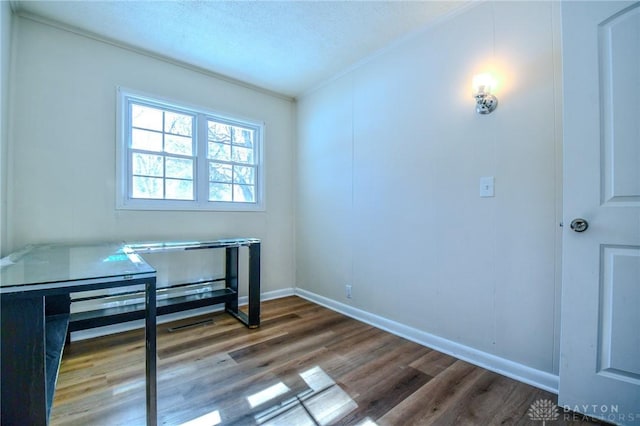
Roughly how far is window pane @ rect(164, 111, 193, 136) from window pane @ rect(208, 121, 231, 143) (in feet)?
0.69

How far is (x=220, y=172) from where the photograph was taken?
322 cm

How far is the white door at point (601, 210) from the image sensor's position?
52.8 inches

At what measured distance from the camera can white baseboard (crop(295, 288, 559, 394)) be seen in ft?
5.67

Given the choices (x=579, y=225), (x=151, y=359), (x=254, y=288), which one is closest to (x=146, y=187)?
(x=254, y=288)

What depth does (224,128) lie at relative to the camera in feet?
10.7

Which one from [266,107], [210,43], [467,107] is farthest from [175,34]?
[467,107]

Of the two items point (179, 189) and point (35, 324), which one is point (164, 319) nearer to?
point (179, 189)

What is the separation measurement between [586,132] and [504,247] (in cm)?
79

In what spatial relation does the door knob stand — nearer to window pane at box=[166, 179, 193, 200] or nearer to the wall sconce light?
the wall sconce light

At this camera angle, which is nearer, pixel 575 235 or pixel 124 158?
pixel 575 235

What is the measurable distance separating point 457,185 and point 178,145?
2.65m

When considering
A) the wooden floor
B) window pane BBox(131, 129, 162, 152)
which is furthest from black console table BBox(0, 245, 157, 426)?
window pane BBox(131, 129, 162, 152)

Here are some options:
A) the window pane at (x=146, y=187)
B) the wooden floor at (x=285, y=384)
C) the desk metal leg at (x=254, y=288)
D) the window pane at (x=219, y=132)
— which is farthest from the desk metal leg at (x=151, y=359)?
the window pane at (x=219, y=132)

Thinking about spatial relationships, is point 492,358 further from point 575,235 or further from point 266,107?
point 266,107
